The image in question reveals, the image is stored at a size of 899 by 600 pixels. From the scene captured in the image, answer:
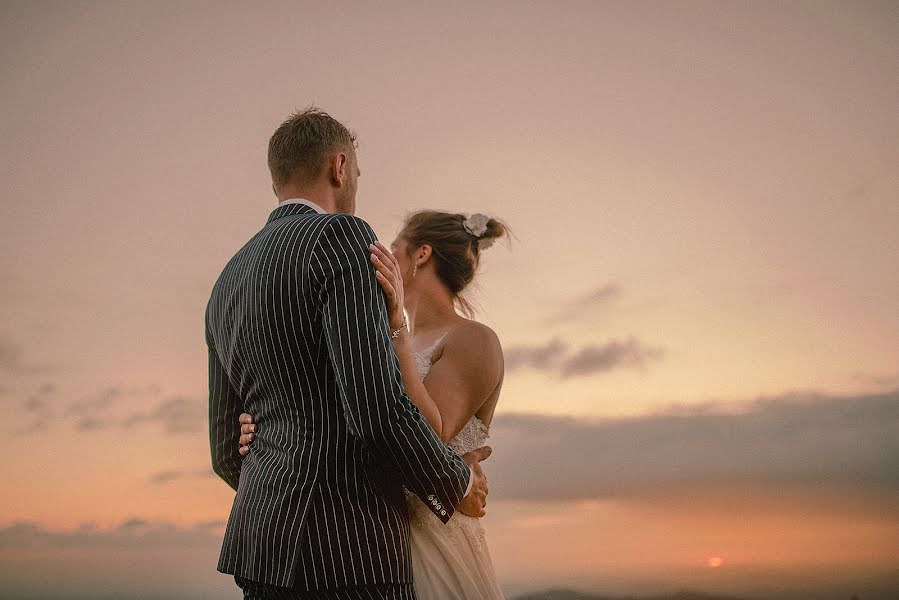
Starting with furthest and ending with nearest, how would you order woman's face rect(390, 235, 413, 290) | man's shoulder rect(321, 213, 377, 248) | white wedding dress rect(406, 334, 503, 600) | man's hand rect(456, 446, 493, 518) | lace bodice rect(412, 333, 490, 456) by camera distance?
woman's face rect(390, 235, 413, 290) < lace bodice rect(412, 333, 490, 456) < white wedding dress rect(406, 334, 503, 600) < man's hand rect(456, 446, 493, 518) < man's shoulder rect(321, 213, 377, 248)

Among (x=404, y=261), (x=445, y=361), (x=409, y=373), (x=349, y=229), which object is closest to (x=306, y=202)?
(x=349, y=229)

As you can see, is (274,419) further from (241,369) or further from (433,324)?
(433,324)

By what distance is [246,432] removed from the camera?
2.95 meters

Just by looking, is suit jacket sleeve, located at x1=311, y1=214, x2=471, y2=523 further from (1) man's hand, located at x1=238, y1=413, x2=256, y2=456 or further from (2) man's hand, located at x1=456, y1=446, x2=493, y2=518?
(1) man's hand, located at x1=238, y1=413, x2=256, y2=456

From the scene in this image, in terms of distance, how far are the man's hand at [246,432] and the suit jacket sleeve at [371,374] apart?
1.76 ft

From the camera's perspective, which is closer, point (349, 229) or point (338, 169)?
point (349, 229)

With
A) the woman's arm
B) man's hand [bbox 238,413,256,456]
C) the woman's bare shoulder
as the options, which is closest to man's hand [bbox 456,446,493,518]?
Answer: the woman's arm

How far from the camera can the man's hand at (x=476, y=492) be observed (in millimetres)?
3212

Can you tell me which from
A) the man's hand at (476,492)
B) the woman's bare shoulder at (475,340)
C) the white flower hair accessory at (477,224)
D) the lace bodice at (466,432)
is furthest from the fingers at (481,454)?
the white flower hair accessory at (477,224)

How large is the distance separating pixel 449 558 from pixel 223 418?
1130mm

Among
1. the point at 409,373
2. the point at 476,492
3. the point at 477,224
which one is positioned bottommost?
the point at 476,492

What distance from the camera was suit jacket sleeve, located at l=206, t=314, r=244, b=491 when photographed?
10.7 feet

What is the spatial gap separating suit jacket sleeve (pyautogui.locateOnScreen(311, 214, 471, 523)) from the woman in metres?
0.10

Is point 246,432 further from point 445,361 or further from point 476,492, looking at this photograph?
point 445,361
